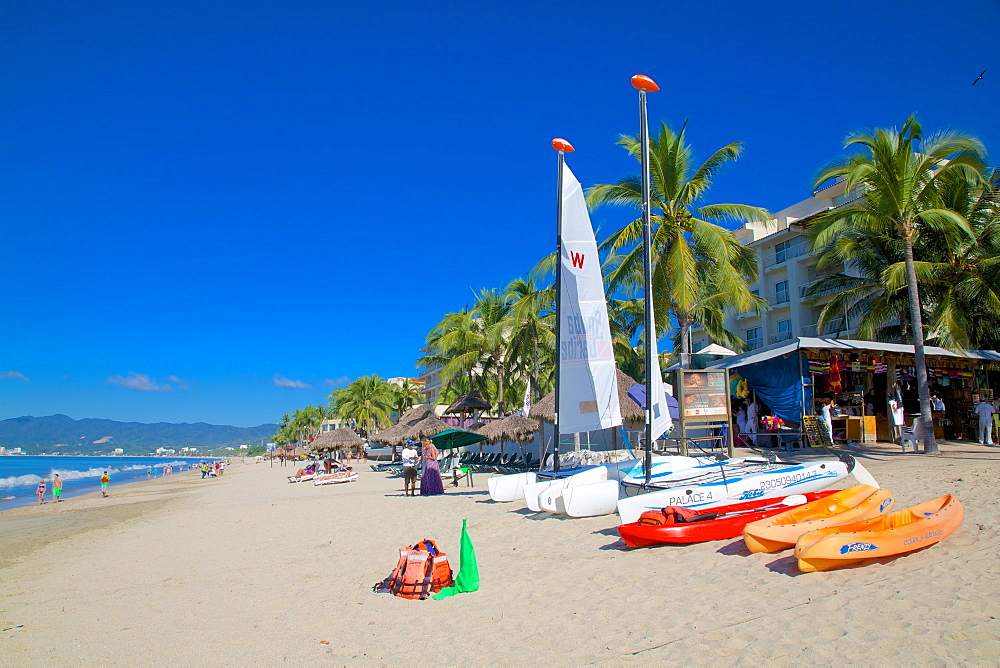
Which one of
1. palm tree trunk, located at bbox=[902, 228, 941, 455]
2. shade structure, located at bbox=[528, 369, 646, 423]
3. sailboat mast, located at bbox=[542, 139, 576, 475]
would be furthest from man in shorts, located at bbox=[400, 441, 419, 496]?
palm tree trunk, located at bbox=[902, 228, 941, 455]

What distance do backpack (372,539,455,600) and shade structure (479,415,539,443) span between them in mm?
14674

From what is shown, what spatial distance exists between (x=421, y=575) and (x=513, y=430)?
15.1 meters

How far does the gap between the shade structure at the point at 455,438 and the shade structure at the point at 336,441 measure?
1683 centimetres

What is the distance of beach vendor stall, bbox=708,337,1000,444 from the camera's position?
55.1 feet

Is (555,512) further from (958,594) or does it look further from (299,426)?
(299,426)

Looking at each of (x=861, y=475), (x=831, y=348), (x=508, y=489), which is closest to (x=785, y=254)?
(x=831, y=348)

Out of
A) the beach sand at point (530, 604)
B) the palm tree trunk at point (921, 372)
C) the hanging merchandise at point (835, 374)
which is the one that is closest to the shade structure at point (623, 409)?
the hanging merchandise at point (835, 374)

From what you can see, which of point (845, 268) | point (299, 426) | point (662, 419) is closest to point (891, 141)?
point (662, 419)

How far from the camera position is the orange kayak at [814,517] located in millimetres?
6930

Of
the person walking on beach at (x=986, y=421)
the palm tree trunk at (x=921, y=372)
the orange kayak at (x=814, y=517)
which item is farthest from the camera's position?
the person walking on beach at (x=986, y=421)

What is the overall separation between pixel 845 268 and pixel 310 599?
36847 mm

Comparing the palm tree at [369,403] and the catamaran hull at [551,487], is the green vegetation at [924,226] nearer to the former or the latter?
the catamaran hull at [551,487]

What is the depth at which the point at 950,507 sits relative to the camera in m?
6.85

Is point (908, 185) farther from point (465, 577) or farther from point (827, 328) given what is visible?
point (827, 328)
